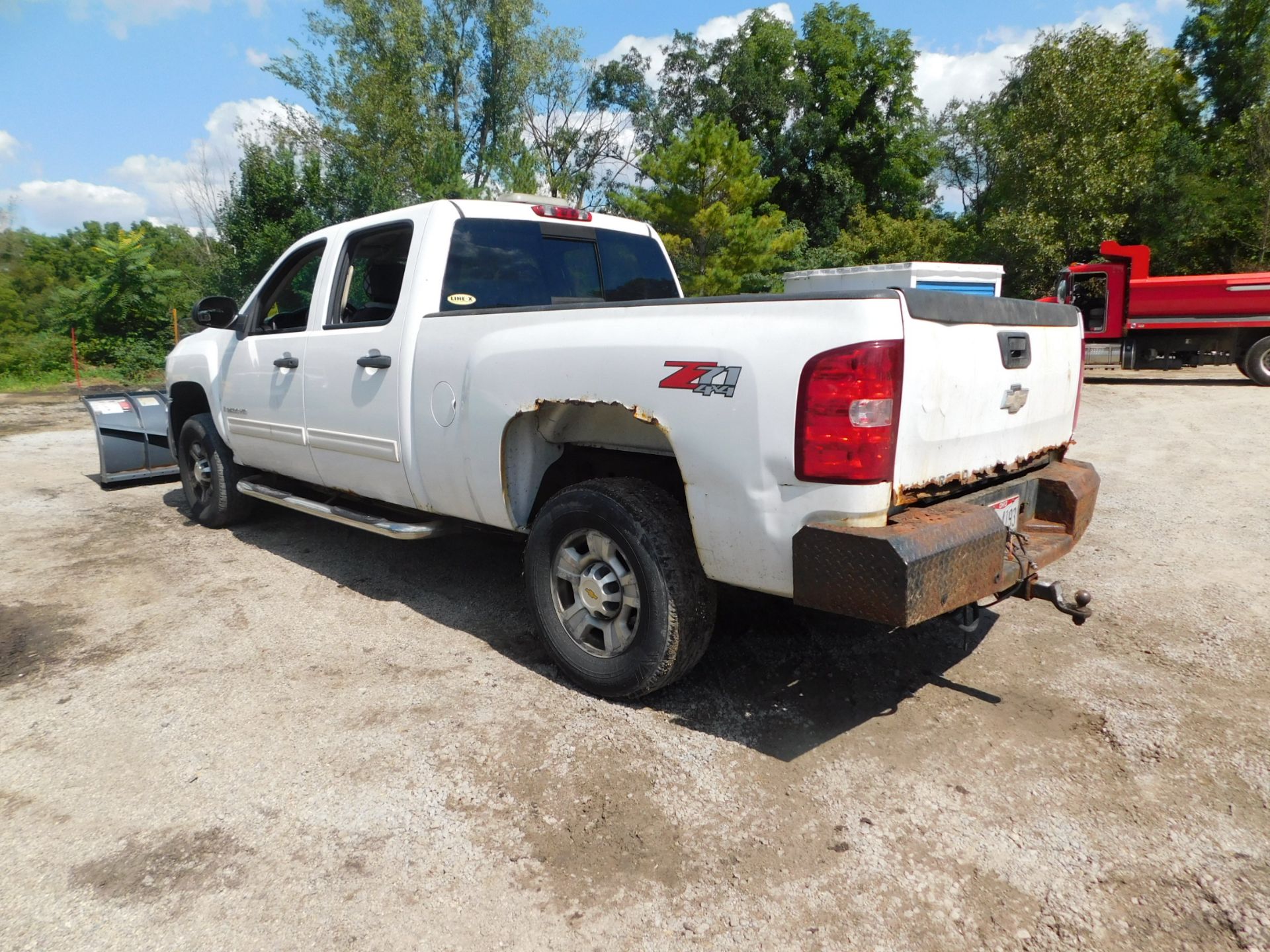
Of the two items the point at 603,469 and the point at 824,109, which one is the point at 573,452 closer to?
the point at 603,469

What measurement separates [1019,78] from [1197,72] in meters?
7.06

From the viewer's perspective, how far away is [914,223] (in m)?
34.1

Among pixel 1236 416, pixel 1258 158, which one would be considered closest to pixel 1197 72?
pixel 1258 158

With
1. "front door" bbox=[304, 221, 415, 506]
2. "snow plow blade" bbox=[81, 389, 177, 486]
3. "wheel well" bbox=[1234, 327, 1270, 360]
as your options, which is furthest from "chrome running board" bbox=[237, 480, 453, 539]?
"wheel well" bbox=[1234, 327, 1270, 360]

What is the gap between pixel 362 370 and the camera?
4.38 m

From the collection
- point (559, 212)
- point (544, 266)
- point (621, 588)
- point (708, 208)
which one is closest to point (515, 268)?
point (544, 266)

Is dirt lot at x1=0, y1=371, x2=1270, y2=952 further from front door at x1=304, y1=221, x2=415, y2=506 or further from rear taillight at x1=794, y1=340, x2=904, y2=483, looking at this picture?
rear taillight at x1=794, y1=340, x2=904, y2=483

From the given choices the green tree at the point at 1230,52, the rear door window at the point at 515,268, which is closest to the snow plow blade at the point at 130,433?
the rear door window at the point at 515,268

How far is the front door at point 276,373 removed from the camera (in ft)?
16.5

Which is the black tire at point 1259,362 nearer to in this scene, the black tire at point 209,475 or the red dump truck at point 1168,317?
the red dump truck at point 1168,317

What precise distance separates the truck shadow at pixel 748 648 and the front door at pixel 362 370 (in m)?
0.69

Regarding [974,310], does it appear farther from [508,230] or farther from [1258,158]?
[1258,158]

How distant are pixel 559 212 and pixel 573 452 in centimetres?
166

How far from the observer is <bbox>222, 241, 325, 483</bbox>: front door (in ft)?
16.5
